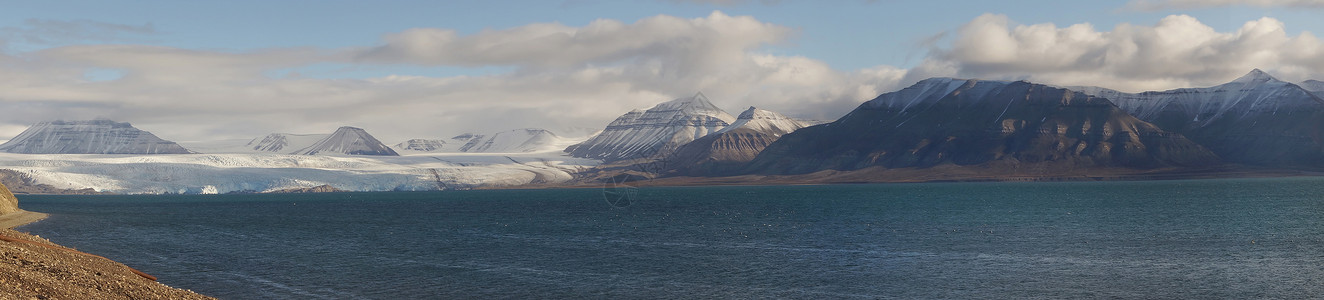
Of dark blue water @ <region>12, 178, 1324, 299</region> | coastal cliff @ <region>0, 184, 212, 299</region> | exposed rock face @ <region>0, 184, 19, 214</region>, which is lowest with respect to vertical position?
dark blue water @ <region>12, 178, 1324, 299</region>

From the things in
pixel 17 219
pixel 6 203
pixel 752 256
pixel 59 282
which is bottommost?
pixel 752 256

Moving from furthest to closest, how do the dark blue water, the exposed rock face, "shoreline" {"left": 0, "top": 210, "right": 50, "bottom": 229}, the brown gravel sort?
the exposed rock face
"shoreline" {"left": 0, "top": 210, "right": 50, "bottom": 229}
the dark blue water
the brown gravel

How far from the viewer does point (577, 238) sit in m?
97.4

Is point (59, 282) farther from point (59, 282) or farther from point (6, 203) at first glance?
point (6, 203)

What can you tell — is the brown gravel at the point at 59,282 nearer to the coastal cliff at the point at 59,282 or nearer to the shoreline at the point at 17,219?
the coastal cliff at the point at 59,282

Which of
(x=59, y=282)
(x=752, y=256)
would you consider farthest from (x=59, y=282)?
(x=752, y=256)

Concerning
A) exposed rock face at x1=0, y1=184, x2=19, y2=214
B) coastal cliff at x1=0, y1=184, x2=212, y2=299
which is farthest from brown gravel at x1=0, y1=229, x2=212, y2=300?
exposed rock face at x1=0, y1=184, x2=19, y2=214

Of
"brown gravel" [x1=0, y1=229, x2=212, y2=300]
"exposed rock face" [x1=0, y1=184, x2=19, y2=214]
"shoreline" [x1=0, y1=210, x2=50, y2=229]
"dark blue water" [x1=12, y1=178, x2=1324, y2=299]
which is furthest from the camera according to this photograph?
"exposed rock face" [x1=0, y1=184, x2=19, y2=214]

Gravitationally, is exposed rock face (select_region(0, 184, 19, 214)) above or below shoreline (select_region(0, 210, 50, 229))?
above

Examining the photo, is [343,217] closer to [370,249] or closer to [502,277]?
[370,249]

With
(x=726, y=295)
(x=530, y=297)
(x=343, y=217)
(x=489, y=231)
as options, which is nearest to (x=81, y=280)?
(x=530, y=297)

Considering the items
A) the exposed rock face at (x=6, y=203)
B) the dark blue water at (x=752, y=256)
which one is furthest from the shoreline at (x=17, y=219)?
the dark blue water at (x=752, y=256)

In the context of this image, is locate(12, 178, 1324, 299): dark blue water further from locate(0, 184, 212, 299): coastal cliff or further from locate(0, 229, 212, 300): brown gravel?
locate(0, 229, 212, 300): brown gravel

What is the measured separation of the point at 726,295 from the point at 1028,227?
195ft
